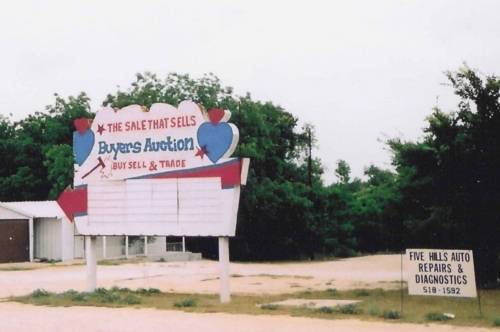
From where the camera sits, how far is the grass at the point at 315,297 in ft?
54.2

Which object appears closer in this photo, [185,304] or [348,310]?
[348,310]

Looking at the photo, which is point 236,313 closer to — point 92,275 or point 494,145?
point 92,275

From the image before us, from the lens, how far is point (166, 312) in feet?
59.1

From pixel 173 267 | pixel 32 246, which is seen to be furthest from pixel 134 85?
pixel 173 267

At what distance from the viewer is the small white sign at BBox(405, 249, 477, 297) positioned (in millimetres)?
16391

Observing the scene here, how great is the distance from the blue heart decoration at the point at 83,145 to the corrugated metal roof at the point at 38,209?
22.3 m

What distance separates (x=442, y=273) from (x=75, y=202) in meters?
11.1

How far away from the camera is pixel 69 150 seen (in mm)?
54688

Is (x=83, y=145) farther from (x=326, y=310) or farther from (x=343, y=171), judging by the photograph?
(x=343, y=171)

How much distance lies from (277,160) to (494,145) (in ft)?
104

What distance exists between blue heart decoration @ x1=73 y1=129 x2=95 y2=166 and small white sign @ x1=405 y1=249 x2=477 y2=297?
1023 cm

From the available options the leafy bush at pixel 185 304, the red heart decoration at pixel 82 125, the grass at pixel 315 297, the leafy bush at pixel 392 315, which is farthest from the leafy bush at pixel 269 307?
the red heart decoration at pixel 82 125

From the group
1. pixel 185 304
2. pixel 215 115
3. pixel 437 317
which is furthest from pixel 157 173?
pixel 437 317

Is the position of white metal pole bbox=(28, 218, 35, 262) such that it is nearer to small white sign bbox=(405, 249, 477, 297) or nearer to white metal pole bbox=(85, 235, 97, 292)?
white metal pole bbox=(85, 235, 97, 292)
